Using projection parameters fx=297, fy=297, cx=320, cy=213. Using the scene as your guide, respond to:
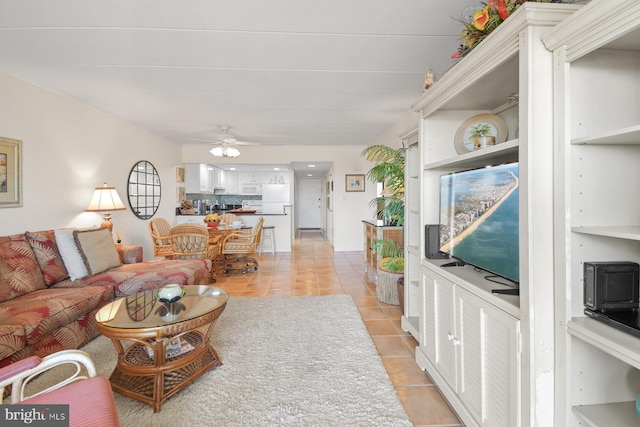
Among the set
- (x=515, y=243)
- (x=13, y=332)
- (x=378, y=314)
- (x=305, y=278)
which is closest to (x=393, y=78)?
(x=515, y=243)

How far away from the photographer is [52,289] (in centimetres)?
246

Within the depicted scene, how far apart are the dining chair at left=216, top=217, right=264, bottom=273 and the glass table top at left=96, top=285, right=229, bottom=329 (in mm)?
2327

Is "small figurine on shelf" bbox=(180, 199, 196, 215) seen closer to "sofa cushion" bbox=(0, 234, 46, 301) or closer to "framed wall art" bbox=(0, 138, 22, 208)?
"framed wall art" bbox=(0, 138, 22, 208)

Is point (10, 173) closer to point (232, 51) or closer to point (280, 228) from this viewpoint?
point (232, 51)

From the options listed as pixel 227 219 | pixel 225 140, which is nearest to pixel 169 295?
pixel 225 140

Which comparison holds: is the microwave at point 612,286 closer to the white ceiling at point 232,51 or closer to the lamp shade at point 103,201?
the white ceiling at point 232,51

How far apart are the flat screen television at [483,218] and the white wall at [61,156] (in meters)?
3.74

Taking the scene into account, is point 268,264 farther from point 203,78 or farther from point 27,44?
point 27,44

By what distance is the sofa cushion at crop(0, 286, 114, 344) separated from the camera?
5.98 feet

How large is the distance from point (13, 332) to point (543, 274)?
105 inches

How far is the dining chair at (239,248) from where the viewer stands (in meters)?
4.60

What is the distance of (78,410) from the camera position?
1.02 m

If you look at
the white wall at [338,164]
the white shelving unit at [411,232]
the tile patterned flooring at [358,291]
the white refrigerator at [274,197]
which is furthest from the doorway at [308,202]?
the white shelving unit at [411,232]

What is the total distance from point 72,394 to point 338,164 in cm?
585
